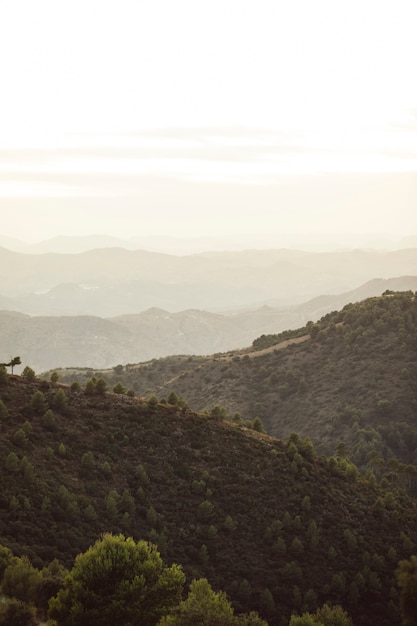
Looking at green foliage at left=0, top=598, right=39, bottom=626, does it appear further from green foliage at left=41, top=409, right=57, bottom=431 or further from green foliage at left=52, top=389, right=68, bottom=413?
green foliage at left=52, top=389, right=68, bottom=413

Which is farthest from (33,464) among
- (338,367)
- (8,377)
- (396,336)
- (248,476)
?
(396,336)

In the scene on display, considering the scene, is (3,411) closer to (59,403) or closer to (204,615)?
(59,403)

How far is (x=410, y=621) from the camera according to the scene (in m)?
34.1

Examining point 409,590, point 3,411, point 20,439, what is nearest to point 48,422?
point 3,411

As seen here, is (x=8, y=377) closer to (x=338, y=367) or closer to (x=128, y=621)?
(x=128, y=621)

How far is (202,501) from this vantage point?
60.1m

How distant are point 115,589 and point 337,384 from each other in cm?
9424

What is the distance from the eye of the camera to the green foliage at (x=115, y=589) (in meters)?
34.0

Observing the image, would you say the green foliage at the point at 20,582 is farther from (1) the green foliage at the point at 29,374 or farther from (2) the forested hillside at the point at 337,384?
(2) the forested hillside at the point at 337,384

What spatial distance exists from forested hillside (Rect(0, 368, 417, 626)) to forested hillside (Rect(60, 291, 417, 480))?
28.0 meters

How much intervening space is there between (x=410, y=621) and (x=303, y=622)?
571 cm

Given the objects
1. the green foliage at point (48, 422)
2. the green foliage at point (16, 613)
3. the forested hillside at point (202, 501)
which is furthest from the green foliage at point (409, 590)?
the green foliage at point (48, 422)

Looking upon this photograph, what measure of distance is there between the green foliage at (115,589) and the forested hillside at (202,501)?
34.7ft

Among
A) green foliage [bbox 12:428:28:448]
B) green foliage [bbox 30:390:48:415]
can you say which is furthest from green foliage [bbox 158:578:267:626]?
green foliage [bbox 30:390:48:415]
